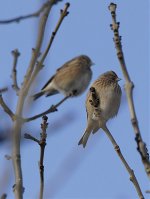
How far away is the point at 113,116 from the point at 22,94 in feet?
16.7

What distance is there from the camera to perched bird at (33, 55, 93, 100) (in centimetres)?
422

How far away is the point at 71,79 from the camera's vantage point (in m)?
4.33

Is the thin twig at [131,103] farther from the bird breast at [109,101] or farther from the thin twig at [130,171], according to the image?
the bird breast at [109,101]

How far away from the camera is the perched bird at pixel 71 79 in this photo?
4.22m

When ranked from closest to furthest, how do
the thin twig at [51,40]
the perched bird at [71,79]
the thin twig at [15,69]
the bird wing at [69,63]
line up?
the thin twig at [51,40]
the thin twig at [15,69]
the perched bird at [71,79]
the bird wing at [69,63]

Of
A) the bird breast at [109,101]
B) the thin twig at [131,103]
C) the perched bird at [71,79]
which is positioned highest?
the bird breast at [109,101]

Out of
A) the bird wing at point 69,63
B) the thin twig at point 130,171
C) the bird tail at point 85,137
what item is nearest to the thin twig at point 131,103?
the thin twig at point 130,171

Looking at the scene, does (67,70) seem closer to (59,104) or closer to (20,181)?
(59,104)

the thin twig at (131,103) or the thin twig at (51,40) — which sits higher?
the thin twig at (51,40)

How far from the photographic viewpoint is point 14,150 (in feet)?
8.52

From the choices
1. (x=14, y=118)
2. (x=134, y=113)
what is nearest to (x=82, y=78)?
(x=14, y=118)

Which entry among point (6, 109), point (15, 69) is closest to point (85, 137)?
point (15, 69)

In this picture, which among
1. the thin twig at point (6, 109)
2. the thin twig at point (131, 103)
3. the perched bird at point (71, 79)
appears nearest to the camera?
the thin twig at point (131, 103)

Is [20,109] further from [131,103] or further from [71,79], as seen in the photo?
[71,79]
